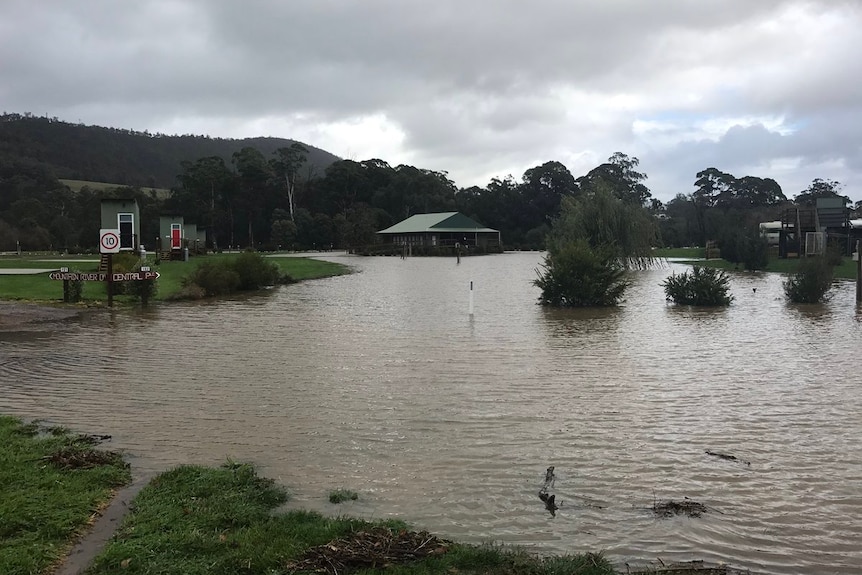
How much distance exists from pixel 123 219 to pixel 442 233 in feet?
183

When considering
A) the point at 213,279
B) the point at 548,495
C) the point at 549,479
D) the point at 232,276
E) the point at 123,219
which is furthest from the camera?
the point at 123,219

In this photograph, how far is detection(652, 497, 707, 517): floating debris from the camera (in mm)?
5961

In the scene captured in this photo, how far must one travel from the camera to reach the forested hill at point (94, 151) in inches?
5182

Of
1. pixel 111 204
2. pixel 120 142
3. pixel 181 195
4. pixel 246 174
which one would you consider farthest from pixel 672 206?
pixel 111 204

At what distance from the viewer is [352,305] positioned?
83.1ft

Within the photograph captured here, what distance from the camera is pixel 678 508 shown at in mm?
6059

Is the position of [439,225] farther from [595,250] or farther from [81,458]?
[81,458]

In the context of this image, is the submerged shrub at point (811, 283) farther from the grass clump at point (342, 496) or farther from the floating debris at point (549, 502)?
the grass clump at point (342, 496)

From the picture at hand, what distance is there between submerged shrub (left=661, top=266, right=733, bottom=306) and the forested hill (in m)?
108

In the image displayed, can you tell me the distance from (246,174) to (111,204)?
67.2 metres

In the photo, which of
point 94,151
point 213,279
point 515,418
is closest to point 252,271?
point 213,279

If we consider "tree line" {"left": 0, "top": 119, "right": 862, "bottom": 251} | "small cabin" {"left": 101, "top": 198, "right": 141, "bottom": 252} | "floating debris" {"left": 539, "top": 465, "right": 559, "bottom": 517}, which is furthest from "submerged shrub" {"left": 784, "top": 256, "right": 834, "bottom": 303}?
"tree line" {"left": 0, "top": 119, "right": 862, "bottom": 251}

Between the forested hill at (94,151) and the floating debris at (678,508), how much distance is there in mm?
125174

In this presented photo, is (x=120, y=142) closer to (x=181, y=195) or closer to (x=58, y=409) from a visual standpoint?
(x=181, y=195)
